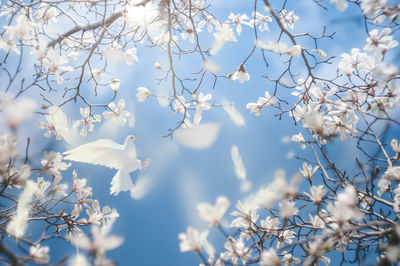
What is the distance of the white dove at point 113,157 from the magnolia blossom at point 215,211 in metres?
0.81

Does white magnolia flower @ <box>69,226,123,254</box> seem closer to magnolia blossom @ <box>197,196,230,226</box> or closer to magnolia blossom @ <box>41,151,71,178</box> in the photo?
magnolia blossom @ <box>197,196,230,226</box>

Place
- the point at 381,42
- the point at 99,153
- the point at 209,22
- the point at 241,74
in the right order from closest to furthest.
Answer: the point at 381,42, the point at 241,74, the point at 99,153, the point at 209,22

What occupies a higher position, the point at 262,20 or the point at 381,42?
the point at 262,20

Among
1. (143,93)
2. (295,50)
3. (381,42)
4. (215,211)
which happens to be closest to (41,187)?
(143,93)

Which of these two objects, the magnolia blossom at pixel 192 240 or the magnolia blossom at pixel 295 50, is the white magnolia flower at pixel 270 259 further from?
the magnolia blossom at pixel 295 50

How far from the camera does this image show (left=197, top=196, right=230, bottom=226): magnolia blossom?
70cm

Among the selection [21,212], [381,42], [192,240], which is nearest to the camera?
[192,240]

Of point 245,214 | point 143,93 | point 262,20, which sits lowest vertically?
point 245,214

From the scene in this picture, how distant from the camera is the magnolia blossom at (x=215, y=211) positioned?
698mm

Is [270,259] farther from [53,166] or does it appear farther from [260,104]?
[53,166]

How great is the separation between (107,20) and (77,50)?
32cm

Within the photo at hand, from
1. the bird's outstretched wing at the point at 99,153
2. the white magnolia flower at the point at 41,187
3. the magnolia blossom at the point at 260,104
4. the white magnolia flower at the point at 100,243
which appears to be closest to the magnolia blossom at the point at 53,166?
the bird's outstretched wing at the point at 99,153

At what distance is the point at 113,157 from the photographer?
143 centimetres

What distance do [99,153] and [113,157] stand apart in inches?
4.1
